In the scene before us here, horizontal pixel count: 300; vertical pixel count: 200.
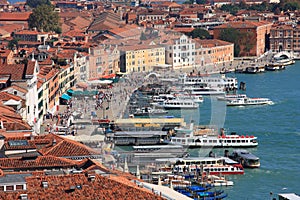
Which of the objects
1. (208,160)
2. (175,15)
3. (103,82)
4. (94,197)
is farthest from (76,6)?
(94,197)

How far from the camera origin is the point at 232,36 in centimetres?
3741

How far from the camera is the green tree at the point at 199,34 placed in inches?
1494

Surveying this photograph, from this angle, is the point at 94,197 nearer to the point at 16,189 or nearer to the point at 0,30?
the point at 16,189

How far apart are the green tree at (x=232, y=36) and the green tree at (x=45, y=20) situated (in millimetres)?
5545

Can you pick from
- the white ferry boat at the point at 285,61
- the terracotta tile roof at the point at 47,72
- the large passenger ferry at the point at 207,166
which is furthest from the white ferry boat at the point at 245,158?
the white ferry boat at the point at 285,61

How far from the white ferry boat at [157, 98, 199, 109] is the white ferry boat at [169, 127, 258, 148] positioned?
5.32 m

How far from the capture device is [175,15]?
47375 mm

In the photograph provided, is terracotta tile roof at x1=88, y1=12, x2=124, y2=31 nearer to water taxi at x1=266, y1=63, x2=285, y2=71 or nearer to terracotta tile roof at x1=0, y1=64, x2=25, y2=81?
water taxi at x1=266, y1=63, x2=285, y2=71

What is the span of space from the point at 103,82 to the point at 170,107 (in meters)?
3.23

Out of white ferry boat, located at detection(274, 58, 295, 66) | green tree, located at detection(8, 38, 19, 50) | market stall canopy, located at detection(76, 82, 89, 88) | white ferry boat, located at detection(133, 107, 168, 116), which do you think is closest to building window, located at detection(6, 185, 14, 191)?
white ferry boat, located at detection(133, 107, 168, 116)

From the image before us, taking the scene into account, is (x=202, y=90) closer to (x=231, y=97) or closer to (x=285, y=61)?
(x=231, y=97)

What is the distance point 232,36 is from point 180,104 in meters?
13.7

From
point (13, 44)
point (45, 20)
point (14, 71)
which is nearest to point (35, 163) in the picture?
point (14, 71)

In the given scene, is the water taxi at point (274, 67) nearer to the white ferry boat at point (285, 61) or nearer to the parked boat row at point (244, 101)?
the white ferry boat at point (285, 61)
